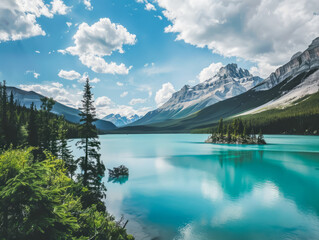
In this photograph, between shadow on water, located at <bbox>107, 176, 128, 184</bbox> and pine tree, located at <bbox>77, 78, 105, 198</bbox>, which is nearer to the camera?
pine tree, located at <bbox>77, 78, 105, 198</bbox>

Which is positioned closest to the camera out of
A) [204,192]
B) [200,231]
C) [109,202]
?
[200,231]

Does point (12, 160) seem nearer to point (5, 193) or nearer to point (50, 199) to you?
point (5, 193)

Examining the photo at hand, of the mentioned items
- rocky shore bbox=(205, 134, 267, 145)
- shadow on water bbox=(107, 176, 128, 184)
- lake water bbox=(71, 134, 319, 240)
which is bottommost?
shadow on water bbox=(107, 176, 128, 184)

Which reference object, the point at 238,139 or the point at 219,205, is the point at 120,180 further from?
the point at 238,139

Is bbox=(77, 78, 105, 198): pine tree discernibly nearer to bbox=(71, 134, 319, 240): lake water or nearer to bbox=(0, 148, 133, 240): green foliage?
bbox=(71, 134, 319, 240): lake water

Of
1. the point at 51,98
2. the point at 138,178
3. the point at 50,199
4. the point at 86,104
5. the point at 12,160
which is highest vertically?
the point at 51,98

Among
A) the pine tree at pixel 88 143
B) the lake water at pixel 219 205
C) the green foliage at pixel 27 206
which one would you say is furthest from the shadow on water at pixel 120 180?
the green foliage at pixel 27 206

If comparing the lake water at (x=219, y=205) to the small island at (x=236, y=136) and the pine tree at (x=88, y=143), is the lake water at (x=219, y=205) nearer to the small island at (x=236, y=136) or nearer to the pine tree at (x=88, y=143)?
the pine tree at (x=88, y=143)

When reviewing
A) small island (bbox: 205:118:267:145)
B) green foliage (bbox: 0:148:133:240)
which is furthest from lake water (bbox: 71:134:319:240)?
small island (bbox: 205:118:267:145)

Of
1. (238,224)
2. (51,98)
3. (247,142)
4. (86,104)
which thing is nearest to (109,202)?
(86,104)

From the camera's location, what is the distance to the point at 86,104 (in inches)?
1061

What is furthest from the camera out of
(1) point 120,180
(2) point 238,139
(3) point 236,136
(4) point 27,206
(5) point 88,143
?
(3) point 236,136

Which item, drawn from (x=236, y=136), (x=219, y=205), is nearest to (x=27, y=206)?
(x=219, y=205)

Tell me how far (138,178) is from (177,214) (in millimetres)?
22136
